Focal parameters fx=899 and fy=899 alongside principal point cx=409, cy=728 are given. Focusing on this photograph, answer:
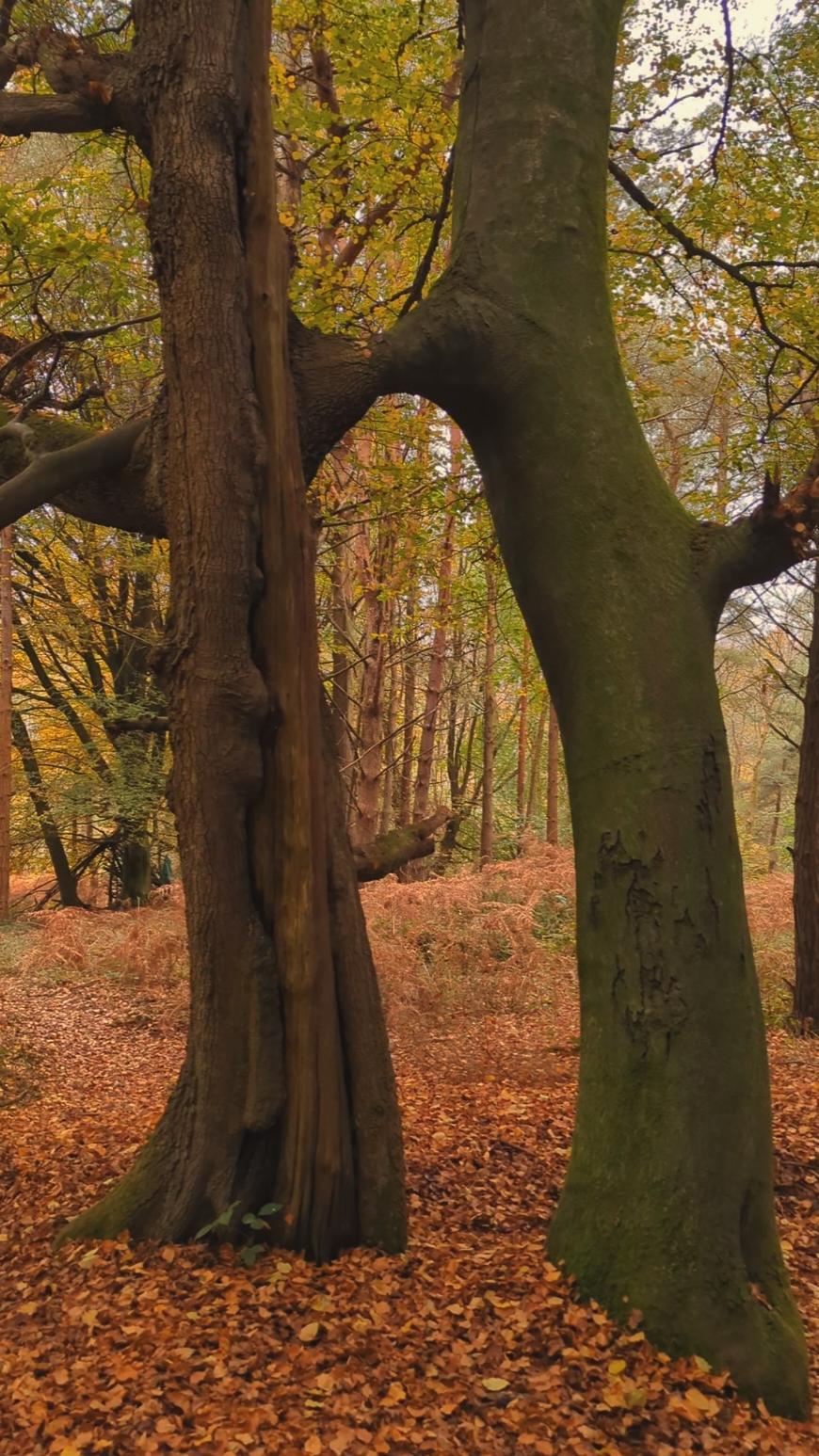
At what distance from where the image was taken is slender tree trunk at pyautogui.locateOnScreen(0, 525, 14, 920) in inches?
509

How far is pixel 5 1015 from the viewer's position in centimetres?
862

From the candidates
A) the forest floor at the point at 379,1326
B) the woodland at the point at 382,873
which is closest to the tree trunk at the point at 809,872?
the forest floor at the point at 379,1326

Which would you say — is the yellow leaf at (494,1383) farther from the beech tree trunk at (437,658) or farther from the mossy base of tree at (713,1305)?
the beech tree trunk at (437,658)

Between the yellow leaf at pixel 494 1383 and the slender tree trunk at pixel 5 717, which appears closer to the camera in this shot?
the yellow leaf at pixel 494 1383

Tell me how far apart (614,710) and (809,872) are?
5761 millimetres

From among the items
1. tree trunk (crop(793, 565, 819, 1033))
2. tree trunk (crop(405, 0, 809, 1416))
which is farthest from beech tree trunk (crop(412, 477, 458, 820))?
tree trunk (crop(405, 0, 809, 1416))

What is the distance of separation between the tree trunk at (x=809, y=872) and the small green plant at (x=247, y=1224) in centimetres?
607

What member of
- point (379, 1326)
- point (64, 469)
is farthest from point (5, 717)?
point (379, 1326)

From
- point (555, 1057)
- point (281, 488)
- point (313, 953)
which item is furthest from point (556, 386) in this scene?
point (555, 1057)

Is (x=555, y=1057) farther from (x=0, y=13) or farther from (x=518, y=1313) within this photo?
(x=0, y=13)

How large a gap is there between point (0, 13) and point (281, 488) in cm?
271

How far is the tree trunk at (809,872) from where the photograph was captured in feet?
26.4

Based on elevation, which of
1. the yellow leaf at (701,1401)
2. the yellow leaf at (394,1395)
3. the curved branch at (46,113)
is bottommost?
the yellow leaf at (701,1401)

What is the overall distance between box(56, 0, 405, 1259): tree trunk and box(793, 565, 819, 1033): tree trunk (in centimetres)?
574
